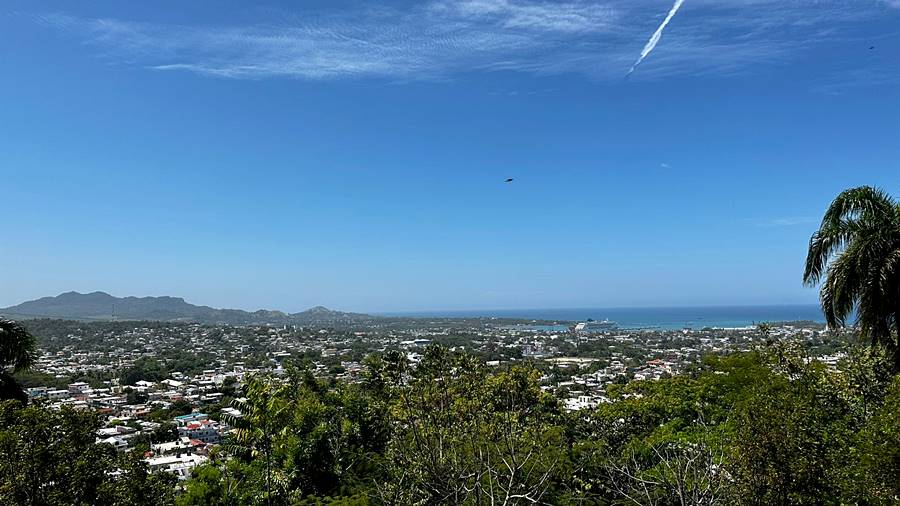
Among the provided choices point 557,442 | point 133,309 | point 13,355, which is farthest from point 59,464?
point 133,309

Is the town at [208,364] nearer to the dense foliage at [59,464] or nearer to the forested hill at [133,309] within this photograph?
the dense foliage at [59,464]

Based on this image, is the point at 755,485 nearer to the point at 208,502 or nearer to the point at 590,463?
the point at 590,463

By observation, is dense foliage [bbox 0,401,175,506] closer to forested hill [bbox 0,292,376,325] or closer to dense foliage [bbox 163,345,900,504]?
dense foliage [bbox 163,345,900,504]

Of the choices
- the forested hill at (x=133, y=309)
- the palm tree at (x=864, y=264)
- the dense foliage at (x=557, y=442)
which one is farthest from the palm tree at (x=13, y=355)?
the forested hill at (x=133, y=309)

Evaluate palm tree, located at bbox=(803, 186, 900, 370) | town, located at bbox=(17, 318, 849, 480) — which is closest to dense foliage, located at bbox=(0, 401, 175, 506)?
town, located at bbox=(17, 318, 849, 480)

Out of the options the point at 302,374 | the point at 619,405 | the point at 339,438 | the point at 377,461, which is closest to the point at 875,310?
the point at 619,405

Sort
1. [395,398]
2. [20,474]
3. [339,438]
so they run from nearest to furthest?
[20,474] < [395,398] < [339,438]

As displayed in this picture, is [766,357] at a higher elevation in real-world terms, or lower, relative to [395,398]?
higher

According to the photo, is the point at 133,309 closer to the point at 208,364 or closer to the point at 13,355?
the point at 208,364
